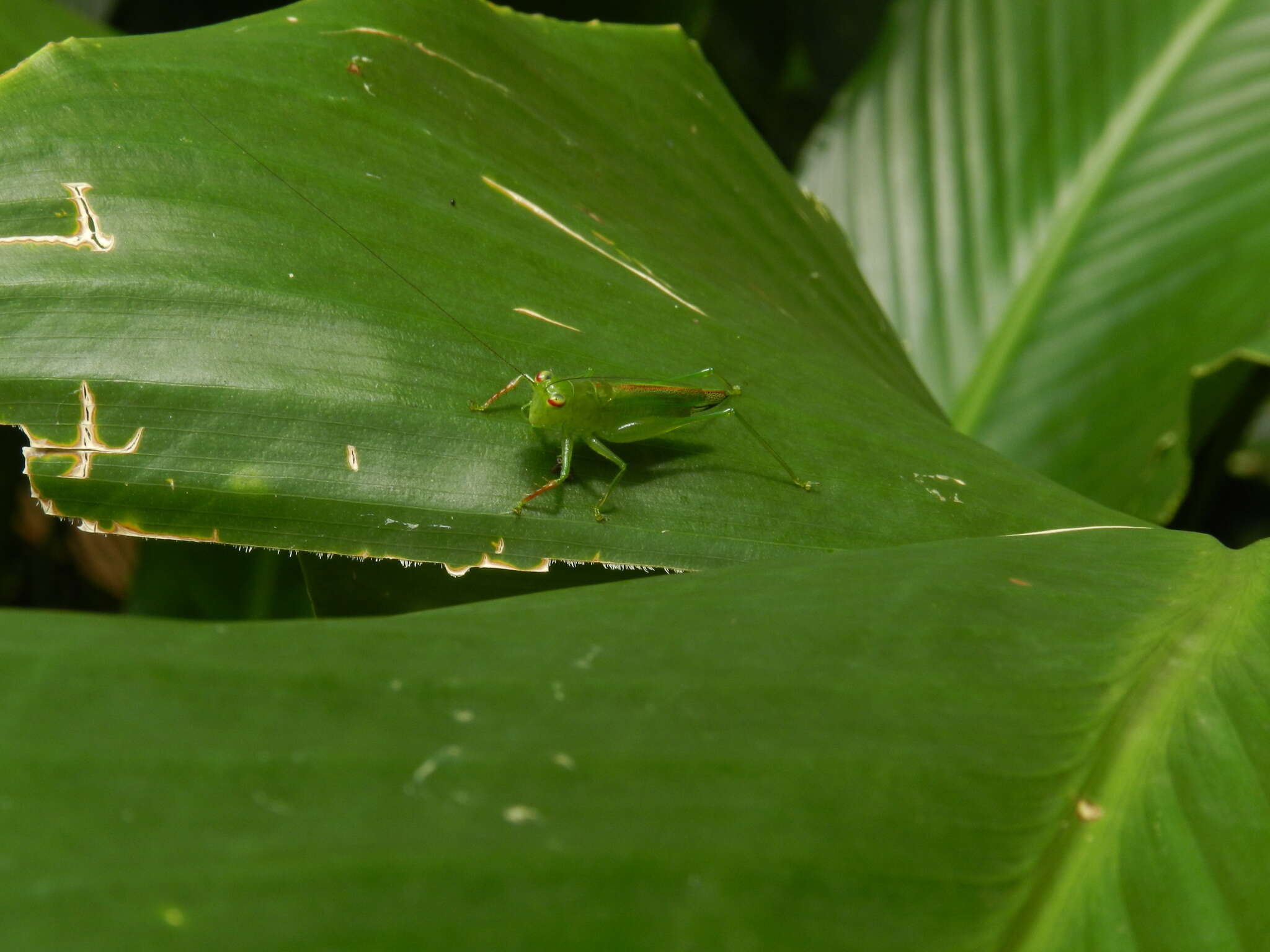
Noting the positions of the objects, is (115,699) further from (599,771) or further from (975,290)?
(975,290)

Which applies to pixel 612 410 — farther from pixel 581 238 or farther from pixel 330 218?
pixel 330 218

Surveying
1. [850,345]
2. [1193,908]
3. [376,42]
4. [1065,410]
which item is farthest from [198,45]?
[1065,410]

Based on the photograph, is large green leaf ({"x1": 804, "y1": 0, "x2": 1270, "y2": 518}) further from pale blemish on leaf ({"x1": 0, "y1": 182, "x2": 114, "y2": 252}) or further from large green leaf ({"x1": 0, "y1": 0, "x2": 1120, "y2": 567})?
pale blemish on leaf ({"x1": 0, "y1": 182, "x2": 114, "y2": 252})

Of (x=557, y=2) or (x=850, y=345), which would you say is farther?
(x=557, y=2)

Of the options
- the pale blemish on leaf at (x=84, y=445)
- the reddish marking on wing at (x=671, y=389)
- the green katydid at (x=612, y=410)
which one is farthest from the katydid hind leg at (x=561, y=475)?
the pale blemish on leaf at (x=84, y=445)

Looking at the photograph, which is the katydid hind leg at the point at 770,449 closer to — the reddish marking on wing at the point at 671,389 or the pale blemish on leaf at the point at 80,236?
the reddish marking on wing at the point at 671,389

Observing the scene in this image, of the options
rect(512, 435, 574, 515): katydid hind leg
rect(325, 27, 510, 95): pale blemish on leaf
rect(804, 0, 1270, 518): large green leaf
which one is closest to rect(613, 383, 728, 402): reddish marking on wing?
rect(512, 435, 574, 515): katydid hind leg

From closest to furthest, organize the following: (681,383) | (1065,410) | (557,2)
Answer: (681,383), (1065,410), (557,2)

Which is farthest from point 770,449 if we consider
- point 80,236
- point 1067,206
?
point 1067,206
